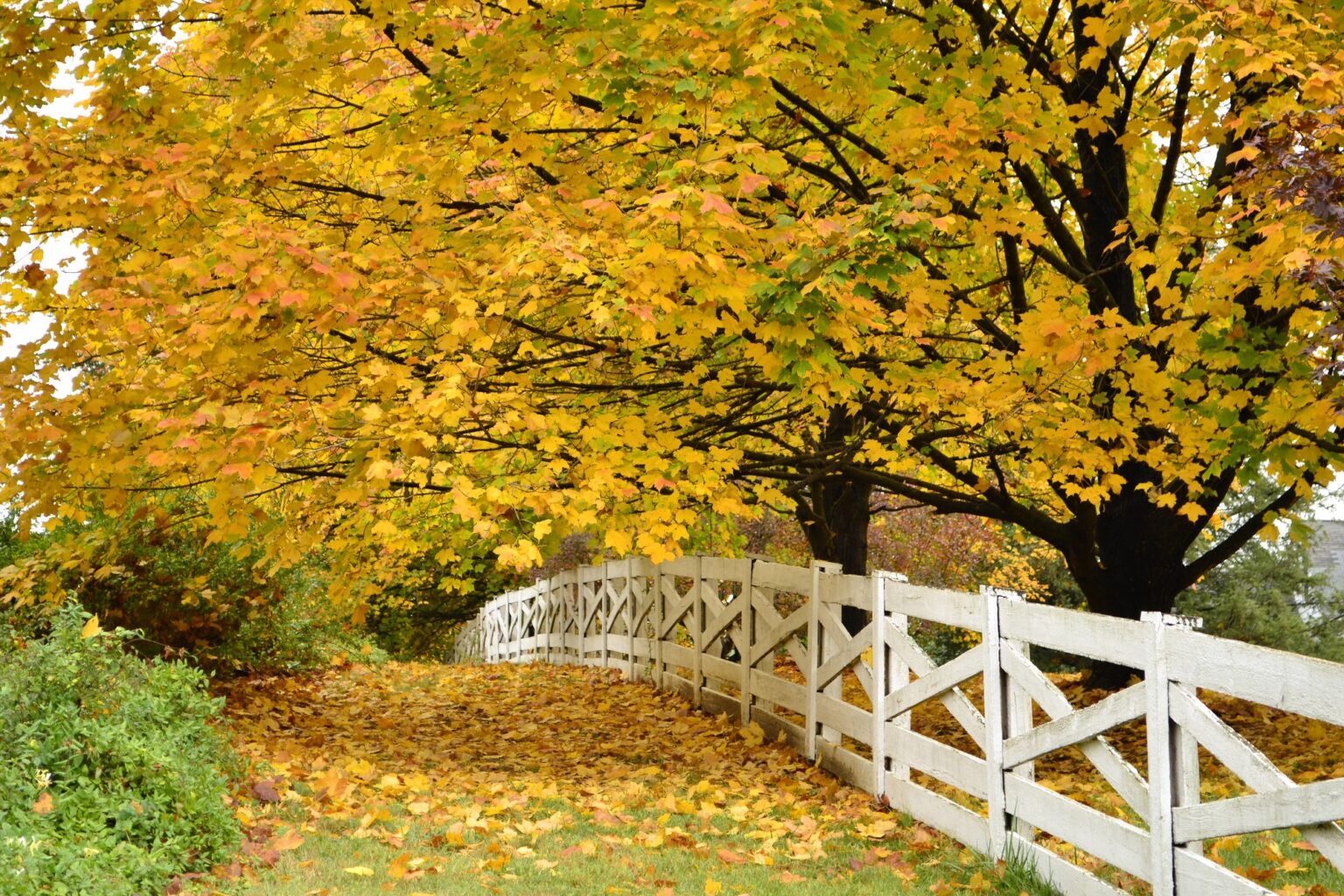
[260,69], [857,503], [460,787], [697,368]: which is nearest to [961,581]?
[857,503]

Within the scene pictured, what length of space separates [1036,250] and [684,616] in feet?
18.2

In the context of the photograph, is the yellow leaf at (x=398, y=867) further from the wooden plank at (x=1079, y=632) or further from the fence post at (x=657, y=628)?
the fence post at (x=657, y=628)

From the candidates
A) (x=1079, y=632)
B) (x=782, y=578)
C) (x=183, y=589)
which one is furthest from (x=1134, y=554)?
(x=183, y=589)

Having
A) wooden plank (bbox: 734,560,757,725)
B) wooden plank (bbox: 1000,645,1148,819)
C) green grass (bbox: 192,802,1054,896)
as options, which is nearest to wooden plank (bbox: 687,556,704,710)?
wooden plank (bbox: 734,560,757,725)

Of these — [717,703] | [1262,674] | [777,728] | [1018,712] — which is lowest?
[717,703]

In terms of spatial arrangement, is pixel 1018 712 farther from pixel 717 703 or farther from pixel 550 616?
pixel 550 616

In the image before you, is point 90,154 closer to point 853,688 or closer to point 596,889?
point 596,889

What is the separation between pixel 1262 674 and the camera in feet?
13.4

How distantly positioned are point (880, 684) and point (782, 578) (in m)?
2.12

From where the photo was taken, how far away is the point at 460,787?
8.07 m

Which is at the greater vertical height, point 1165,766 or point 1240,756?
point 1240,756

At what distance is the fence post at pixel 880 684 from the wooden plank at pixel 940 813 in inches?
4.0

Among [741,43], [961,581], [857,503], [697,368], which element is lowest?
[961,581]

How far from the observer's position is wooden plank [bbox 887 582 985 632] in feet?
20.7
